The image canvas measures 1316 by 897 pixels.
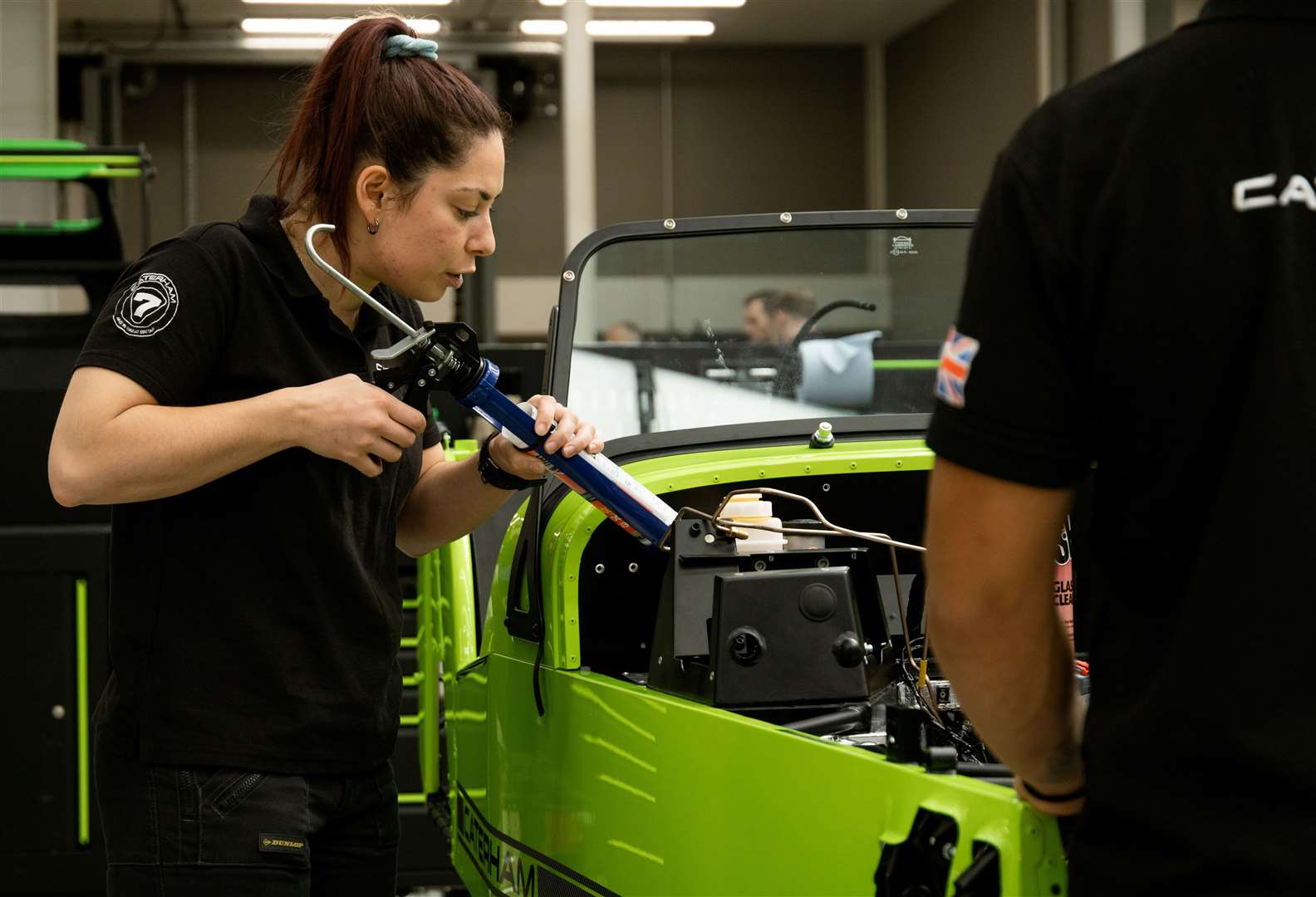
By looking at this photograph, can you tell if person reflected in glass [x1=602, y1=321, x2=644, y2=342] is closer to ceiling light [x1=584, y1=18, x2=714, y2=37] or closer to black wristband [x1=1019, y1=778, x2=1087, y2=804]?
black wristband [x1=1019, y1=778, x2=1087, y2=804]

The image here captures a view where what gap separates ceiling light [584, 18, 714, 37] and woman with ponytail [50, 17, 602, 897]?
14.1 meters

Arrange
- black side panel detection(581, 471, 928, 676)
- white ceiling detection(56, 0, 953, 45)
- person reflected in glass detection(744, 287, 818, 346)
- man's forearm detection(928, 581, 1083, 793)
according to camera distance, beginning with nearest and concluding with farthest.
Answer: man's forearm detection(928, 581, 1083, 793)
black side panel detection(581, 471, 928, 676)
person reflected in glass detection(744, 287, 818, 346)
white ceiling detection(56, 0, 953, 45)

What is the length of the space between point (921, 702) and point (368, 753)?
79cm

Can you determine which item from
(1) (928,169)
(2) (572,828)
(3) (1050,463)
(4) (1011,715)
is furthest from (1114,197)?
(1) (928,169)

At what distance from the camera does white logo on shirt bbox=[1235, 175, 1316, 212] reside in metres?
0.95

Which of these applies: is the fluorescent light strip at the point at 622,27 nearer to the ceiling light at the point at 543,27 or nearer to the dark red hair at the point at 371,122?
the ceiling light at the point at 543,27

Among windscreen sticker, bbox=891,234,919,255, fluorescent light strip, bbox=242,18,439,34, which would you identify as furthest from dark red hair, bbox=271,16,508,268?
fluorescent light strip, bbox=242,18,439,34

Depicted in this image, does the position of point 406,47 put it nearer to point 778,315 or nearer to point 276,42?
point 778,315

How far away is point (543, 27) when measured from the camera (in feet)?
52.0

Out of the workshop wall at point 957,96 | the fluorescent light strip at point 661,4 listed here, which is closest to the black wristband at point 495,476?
the workshop wall at point 957,96

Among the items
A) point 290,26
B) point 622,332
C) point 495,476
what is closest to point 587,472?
point 495,476

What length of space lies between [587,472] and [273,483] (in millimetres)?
468

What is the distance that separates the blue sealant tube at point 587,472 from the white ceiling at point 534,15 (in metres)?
12.7

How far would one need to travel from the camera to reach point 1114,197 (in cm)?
98
